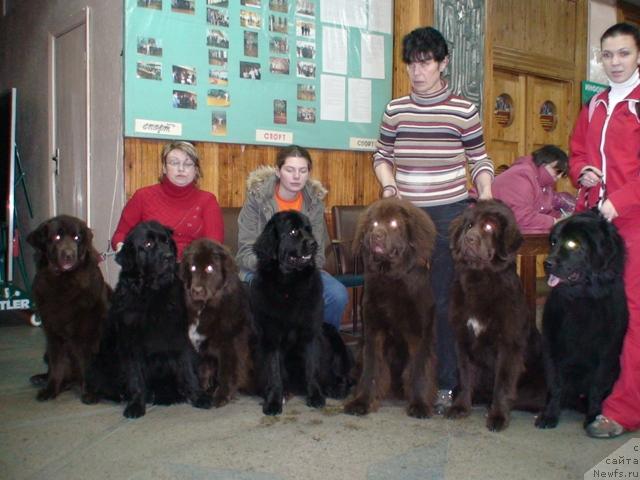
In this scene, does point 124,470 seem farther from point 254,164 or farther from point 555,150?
point 555,150

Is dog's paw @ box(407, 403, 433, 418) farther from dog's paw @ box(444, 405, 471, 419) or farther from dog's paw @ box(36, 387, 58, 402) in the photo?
dog's paw @ box(36, 387, 58, 402)

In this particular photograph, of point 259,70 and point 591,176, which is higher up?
point 259,70

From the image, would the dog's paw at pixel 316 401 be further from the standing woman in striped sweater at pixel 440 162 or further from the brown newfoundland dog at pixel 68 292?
the brown newfoundland dog at pixel 68 292

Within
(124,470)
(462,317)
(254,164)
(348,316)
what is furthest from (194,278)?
(348,316)

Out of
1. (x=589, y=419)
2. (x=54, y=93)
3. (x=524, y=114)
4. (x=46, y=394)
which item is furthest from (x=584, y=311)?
(x=54, y=93)

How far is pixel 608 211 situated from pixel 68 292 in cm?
252

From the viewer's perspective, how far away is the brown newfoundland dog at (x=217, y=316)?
307cm

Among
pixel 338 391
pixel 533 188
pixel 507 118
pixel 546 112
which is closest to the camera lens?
pixel 338 391

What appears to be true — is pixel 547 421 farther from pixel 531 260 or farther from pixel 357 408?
pixel 531 260

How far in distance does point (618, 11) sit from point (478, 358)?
265 inches

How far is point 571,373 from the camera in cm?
280

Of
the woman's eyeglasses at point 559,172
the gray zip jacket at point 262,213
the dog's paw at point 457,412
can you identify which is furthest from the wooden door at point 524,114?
the dog's paw at point 457,412

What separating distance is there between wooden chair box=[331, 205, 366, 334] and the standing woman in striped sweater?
1.21 metres

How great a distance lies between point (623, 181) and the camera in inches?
107
